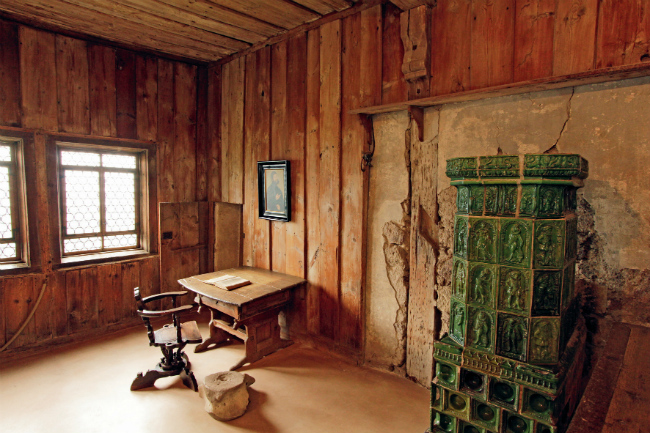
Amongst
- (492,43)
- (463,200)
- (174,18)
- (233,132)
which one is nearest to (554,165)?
(463,200)

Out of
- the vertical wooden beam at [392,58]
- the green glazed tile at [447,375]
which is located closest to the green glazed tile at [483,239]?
the green glazed tile at [447,375]

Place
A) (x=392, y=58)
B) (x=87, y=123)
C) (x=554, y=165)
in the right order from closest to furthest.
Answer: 1. (x=554, y=165)
2. (x=392, y=58)
3. (x=87, y=123)

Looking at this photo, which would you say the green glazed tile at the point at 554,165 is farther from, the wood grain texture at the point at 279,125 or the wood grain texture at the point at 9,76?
the wood grain texture at the point at 9,76

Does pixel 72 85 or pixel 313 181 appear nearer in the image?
pixel 313 181

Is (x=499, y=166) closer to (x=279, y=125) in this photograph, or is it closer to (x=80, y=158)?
(x=279, y=125)

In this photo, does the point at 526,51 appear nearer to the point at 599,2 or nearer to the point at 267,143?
the point at 599,2

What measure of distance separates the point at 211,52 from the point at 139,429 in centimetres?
416

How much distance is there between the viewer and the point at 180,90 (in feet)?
15.6

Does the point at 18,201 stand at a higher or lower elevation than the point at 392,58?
lower

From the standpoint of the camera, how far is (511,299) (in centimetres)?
161

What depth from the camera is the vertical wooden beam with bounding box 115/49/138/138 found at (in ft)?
13.9

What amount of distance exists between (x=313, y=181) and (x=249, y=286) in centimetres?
130

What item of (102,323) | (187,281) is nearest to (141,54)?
(187,281)

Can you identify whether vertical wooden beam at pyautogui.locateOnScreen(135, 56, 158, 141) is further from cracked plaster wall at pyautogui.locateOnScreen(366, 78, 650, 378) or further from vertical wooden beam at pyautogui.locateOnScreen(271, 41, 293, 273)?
cracked plaster wall at pyautogui.locateOnScreen(366, 78, 650, 378)
